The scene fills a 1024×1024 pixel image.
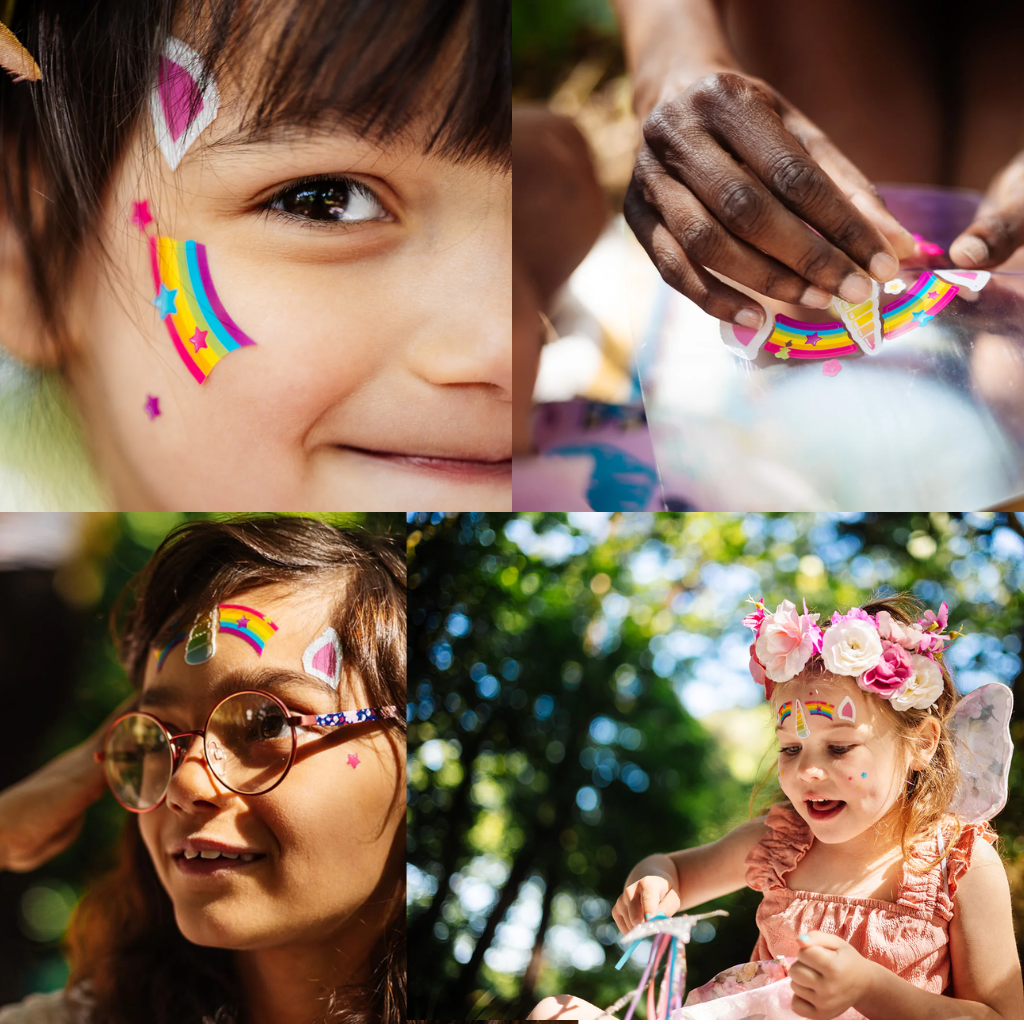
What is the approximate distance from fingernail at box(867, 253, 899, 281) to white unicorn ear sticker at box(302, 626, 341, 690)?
0.79 m

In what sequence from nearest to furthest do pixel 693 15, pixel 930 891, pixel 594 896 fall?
pixel 930 891
pixel 693 15
pixel 594 896

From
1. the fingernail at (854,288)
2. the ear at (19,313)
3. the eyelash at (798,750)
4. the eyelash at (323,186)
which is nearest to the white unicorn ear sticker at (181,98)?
the eyelash at (323,186)

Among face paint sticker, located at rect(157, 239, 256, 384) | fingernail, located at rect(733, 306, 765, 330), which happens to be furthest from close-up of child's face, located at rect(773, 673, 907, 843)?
face paint sticker, located at rect(157, 239, 256, 384)

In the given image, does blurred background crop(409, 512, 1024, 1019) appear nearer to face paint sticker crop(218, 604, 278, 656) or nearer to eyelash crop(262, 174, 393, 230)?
face paint sticker crop(218, 604, 278, 656)

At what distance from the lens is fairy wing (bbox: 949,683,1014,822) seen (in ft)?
3.82

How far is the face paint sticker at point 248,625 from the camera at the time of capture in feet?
4.11

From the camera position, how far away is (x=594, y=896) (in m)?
1.56

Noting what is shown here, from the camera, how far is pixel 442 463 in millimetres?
1354

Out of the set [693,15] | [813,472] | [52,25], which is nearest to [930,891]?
[813,472]

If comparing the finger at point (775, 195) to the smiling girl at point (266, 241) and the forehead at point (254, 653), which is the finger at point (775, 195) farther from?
the forehead at point (254, 653)

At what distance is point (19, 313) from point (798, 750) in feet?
3.66

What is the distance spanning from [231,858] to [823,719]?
70 centimetres

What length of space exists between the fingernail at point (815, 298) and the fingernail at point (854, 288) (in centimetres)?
2

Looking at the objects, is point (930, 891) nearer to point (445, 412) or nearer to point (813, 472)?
point (813, 472)
